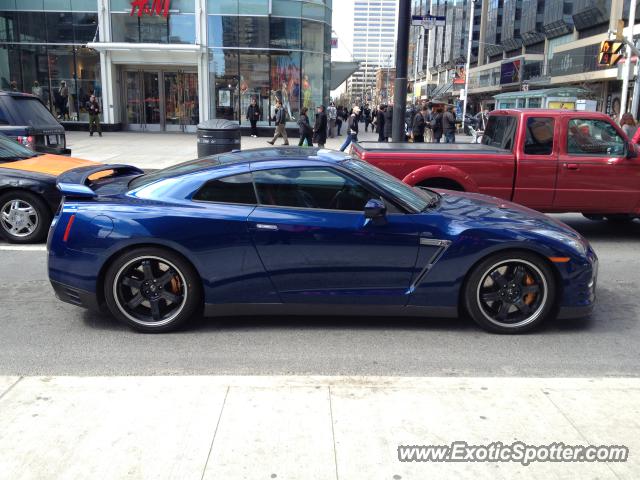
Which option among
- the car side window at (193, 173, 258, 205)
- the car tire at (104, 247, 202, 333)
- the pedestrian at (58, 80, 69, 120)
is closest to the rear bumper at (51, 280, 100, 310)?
the car tire at (104, 247, 202, 333)

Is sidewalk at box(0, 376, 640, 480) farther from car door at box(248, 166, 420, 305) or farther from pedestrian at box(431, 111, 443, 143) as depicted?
pedestrian at box(431, 111, 443, 143)

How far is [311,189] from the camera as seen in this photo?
4734 millimetres

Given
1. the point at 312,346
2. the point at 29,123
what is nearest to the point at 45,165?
the point at 29,123

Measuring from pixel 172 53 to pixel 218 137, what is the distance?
50.6ft

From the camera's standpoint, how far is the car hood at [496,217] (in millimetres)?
4652

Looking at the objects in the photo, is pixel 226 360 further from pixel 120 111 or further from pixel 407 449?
pixel 120 111

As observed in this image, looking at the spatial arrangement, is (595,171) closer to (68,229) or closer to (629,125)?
(629,125)

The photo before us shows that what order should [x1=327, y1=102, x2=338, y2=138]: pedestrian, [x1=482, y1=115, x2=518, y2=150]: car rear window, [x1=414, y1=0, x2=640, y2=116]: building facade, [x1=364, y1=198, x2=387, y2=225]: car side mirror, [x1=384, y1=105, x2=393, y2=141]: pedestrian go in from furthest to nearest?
[x1=414, y1=0, x2=640, y2=116]: building facade, [x1=327, y1=102, x2=338, y2=138]: pedestrian, [x1=384, y1=105, x2=393, y2=141]: pedestrian, [x1=482, y1=115, x2=518, y2=150]: car rear window, [x1=364, y1=198, x2=387, y2=225]: car side mirror

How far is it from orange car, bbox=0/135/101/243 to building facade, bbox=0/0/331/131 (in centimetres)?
1940

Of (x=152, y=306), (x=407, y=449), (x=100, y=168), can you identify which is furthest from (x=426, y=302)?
(x=100, y=168)

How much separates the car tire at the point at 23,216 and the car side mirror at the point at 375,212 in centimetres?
498

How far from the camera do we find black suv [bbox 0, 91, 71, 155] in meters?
10.8

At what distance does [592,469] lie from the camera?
9.57 ft

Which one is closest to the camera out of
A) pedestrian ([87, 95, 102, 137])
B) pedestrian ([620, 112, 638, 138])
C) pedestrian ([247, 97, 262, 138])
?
pedestrian ([620, 112, 638, 138])
